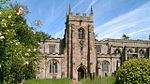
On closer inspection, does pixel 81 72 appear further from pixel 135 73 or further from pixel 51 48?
pixel 135 73

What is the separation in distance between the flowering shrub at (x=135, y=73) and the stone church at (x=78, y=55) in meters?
37.5

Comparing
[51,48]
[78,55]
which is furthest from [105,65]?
[51,48]

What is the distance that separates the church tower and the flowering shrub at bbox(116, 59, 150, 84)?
128 ft

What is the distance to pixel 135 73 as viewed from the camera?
24.3 metres

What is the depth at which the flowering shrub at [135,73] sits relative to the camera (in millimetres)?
24094

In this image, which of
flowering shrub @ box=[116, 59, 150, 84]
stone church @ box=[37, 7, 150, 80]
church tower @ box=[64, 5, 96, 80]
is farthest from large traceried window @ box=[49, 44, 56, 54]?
flowering shrub @ box=[116, 59, 150, 84]

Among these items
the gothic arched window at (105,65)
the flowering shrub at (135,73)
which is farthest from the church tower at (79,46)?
the flowering shrub at (135,73)

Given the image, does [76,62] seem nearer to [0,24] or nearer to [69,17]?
[69,17]

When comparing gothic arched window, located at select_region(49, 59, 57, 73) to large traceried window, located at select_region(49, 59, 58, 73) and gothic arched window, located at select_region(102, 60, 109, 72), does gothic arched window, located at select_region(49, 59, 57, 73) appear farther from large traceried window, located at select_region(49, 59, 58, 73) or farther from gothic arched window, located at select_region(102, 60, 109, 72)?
gothic arched window, located at select_region(102, 60, 109, 72)

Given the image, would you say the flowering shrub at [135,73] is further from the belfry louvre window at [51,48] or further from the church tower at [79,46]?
the belfry louvre window at [51,48]

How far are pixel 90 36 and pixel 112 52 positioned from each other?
8.33m

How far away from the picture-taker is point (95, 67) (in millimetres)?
66062

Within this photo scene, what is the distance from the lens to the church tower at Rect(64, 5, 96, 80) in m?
65.0

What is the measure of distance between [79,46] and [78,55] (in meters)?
1.77
